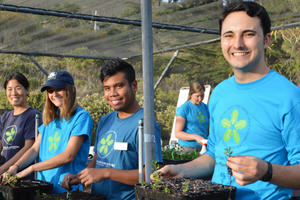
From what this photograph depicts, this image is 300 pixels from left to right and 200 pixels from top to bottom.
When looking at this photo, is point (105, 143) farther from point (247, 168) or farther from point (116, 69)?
point (247, 168)

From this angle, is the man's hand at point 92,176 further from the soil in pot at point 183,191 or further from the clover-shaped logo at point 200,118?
the clover-shaped logo at point 200,118

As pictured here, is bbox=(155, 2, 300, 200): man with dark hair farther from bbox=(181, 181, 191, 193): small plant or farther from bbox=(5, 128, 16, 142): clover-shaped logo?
bbox=(5, 128, 16, 142): clover-shaped logo

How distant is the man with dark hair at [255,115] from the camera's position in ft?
4.16

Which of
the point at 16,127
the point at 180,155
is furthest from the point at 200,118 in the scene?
the point at 16,127

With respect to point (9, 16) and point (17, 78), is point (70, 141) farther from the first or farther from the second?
point (9, 16)

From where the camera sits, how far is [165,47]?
24.9ft

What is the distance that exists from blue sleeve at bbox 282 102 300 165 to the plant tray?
55.4 inches

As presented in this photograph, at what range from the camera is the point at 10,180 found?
2.27m

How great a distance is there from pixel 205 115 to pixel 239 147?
3.61m

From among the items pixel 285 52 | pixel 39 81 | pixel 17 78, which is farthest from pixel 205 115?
pixel 39 81

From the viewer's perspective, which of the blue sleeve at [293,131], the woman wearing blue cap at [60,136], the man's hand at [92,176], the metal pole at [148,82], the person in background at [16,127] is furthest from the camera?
the person in background at [16,127]

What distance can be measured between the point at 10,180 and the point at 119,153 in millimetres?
692

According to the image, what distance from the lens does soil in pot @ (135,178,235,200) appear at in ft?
4.25

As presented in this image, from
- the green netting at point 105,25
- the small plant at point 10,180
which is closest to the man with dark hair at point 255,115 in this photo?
the small plant at point 10,180
